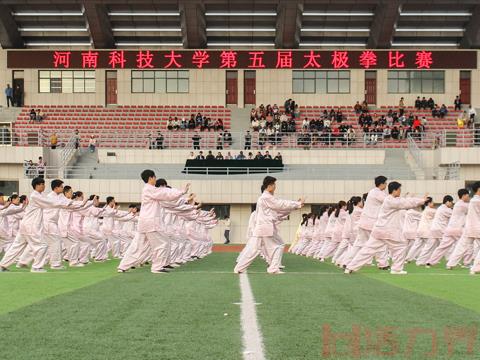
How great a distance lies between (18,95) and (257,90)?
17.6m

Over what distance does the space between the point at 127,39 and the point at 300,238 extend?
32116 millimetres

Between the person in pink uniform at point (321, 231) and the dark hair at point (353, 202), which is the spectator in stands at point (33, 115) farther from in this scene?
the dark hair at point (353, 202)

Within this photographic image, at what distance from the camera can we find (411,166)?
2261 inches

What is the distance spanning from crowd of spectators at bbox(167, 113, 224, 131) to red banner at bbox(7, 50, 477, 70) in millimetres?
5546

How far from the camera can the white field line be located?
24.6 ft

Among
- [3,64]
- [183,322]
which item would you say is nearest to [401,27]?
[3,64]

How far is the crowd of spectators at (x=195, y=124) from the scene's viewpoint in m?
62.7

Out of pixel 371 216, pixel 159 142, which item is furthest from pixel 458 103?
pixel 371 216

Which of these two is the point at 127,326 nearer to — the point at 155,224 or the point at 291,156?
the point at 155,224

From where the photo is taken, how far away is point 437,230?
26.5m

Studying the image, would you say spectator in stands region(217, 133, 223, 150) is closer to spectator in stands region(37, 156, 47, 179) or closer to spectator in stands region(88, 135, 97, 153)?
spectator in stands region(88, 135, 97, 153)

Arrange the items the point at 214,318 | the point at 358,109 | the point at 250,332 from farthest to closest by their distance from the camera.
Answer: the point at 358,109
the point at 214,318
the point at 250,332

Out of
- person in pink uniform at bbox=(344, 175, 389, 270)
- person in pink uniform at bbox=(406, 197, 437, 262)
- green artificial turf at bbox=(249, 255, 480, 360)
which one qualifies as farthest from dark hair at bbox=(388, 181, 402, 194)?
person in pink uniform at bbox=(406, 197, 437, 262)

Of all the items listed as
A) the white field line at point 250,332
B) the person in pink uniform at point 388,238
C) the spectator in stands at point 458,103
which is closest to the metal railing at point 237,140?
the spectator in stands at point 458,103
